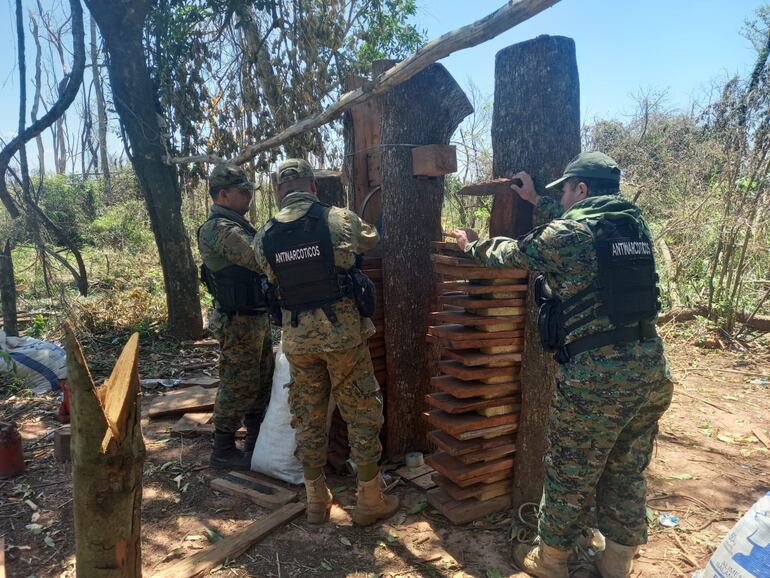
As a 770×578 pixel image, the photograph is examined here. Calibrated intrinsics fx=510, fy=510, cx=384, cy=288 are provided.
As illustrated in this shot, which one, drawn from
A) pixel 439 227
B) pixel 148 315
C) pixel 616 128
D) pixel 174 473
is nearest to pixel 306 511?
pixel 174 473

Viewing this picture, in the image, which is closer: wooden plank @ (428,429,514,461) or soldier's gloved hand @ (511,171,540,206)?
soldier's gloved hand @ (511,171,540,206)

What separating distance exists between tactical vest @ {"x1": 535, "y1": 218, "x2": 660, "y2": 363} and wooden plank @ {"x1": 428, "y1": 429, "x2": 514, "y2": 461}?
3.17 ft

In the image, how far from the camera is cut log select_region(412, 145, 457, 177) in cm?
357

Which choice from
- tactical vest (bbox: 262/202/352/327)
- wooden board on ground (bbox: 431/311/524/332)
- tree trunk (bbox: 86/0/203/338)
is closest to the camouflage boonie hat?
tactical vest (bbox: 262/202/352/327)

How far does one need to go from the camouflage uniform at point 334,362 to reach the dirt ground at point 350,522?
0.50 metres

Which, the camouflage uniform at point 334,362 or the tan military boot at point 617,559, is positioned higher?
the camouflage uniform at point 334,362

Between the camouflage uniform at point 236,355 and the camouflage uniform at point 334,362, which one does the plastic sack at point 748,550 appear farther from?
the camouflage uniform at point 236,355

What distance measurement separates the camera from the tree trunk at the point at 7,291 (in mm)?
6285

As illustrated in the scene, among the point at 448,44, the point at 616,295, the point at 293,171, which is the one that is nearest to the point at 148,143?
the point at 293,171

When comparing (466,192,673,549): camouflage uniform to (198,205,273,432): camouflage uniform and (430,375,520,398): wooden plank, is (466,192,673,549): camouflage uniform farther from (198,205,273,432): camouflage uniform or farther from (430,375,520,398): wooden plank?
(198,205,273,432): camouflage uniform

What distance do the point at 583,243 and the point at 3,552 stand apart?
11.7 feet

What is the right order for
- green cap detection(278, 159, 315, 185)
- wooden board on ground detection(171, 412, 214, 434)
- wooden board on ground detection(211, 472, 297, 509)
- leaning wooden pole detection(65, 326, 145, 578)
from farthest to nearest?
wooden board on ground detection(171, 412, 214, 434)
wooden board on ground detection(211, 472, 297, 509)
green cap detection(278, 159, 315, 185)
leaning wooden pole detection(65, 326, 145, 578)

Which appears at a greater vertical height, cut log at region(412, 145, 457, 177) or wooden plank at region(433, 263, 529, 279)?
cut log at region(412, 145, 457, 177)

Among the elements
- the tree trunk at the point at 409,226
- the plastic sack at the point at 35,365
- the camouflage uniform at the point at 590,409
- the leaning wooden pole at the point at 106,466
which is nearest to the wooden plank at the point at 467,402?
the camouflage uniform at the point at 590,409
